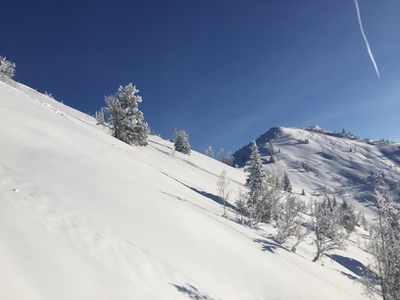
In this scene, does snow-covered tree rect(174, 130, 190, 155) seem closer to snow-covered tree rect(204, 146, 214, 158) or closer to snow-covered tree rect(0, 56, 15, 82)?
snow-covered tree rect(0, 56, 15, 82)

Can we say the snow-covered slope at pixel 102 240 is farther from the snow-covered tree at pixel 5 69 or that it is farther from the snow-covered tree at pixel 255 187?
the snow-covered tree at pixel 5 69

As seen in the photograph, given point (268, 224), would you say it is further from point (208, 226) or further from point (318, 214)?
point (208, 226)

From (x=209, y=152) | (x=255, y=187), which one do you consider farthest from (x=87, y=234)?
(x=209, y=152)

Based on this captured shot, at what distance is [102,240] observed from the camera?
9945mm

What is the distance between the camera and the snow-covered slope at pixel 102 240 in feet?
25.6

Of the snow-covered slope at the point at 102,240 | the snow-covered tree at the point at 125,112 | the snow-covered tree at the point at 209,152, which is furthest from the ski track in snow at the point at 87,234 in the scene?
the snow-covered tree at the point at 209,152

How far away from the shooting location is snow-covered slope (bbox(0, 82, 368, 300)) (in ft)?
25.6

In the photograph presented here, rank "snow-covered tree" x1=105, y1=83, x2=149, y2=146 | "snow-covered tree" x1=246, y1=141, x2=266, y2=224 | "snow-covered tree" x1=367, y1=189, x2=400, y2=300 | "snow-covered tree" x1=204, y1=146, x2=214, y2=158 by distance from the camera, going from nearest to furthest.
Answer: "snow-covered tree" x1=367, y1=189, x2=400, y2=300, "snow-covered tree" x1=246, y1=141, x2=266, y2=224, "snow-covered tree" x1=105, y1=83, x2=149, y2=146, "snow-covered tree" x1=204, y1=146, x2=214, y2=158

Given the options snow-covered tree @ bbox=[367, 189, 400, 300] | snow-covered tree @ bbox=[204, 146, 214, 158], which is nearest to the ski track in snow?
snow-covered tree @ bbox=[367, 189, 400, 300]

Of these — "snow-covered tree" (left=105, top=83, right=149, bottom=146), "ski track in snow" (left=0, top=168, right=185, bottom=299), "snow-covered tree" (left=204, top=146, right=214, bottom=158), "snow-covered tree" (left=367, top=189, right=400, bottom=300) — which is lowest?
"ski track in snow" (left=0, top=168, right=185, bottom=299)

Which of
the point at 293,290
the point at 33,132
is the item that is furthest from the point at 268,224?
the point at 33,132

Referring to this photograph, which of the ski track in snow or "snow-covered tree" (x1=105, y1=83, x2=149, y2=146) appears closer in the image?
the ski track in snow

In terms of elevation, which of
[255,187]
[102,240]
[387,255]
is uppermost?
[255,187]

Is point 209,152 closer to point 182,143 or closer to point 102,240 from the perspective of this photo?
point 182,143
